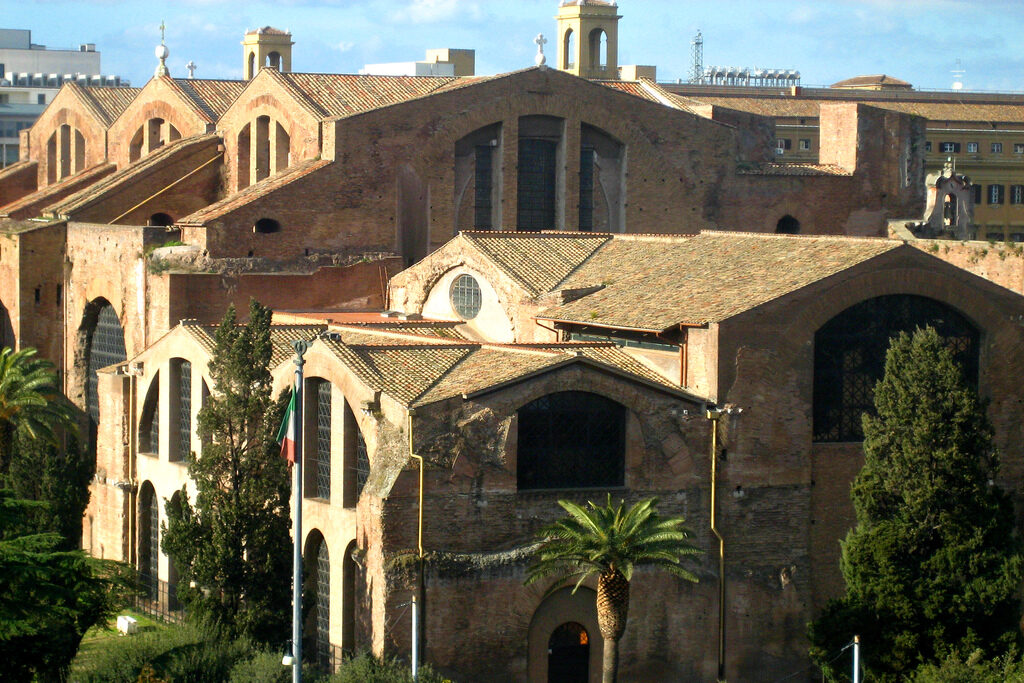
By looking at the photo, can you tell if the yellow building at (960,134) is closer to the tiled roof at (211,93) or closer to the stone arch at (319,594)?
the tiled roof at (211,93)

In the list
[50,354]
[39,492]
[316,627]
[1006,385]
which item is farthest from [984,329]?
[50,354]

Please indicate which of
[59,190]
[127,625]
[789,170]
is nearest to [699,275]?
[127,625]

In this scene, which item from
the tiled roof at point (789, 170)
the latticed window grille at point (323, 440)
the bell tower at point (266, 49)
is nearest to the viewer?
the latticed window grille at point (323, 440)

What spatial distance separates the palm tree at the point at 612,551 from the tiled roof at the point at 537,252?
300 inches

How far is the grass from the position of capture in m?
27.5

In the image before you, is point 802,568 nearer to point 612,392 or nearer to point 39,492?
point 612,392

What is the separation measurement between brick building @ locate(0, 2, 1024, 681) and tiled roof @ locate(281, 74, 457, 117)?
0.12m

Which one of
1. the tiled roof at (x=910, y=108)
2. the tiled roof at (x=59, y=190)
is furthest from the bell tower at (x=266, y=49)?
the tiled roof at (x=910, y=108)

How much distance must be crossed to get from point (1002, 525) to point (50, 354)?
24386mm

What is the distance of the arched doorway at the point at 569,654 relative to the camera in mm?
26938

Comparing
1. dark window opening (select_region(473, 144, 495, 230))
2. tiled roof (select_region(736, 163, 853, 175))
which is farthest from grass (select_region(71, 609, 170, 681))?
tiled roof (select_region(736, 163, 853, 175))

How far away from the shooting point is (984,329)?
29578 mm

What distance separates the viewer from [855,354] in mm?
28906

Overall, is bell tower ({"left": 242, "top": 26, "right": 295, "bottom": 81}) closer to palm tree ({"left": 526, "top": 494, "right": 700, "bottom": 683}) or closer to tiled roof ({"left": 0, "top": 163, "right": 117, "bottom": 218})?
tiled roof ({"left": 0, "top": 163, "right": 117, "bottom": 218})
